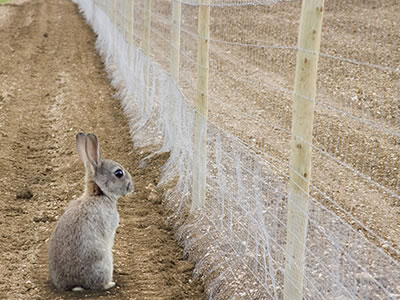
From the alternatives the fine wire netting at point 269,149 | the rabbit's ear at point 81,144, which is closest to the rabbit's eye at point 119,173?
the rabbit's ear at point 81,144

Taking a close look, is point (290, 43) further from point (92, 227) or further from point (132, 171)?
point (92, 227)

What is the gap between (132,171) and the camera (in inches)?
348

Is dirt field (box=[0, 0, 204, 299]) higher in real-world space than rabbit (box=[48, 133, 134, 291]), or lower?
lower

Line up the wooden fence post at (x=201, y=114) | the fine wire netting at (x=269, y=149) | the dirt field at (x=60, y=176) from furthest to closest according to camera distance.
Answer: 1. the wooden fence post at (x=201, y=114)
2. the dirt field at (x=60, y=176)
3. the fine wire netting at (x=269, y=149)

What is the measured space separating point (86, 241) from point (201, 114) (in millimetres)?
2094

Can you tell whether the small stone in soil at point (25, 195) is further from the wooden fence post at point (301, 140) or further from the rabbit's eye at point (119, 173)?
the wooden fence post at point (301, 140)

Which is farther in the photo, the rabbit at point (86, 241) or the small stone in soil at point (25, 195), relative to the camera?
the small stone in soil at point (25, 195)

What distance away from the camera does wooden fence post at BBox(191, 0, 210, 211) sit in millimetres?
6489

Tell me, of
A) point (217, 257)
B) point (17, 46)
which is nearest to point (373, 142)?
point (217, 257)

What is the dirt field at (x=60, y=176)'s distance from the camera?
5.75 m

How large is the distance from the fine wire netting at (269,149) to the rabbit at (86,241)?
0.99 meters

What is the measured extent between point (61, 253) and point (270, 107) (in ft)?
23.4

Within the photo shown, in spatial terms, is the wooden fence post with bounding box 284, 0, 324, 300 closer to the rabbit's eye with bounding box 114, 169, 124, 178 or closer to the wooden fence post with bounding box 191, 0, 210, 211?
the rabbit's eye with bounding box 114, 169, 124, 178

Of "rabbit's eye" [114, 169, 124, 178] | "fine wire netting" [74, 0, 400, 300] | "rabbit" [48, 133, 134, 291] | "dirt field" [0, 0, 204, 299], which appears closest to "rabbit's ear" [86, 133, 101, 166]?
"rabbit" [48, 133, 134, 291]
